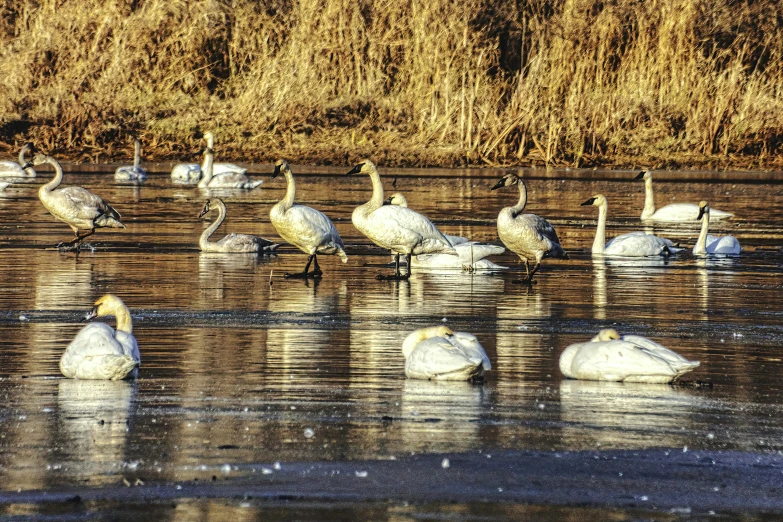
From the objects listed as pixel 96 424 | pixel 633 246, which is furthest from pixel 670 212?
pixel 96 424

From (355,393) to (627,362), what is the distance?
5.05 ft

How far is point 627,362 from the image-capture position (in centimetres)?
770

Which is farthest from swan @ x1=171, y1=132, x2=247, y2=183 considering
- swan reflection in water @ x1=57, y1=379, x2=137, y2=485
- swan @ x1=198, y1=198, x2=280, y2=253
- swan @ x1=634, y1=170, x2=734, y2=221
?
swan reflection in water @ x1=57, y1=379, x2=137, y2=485

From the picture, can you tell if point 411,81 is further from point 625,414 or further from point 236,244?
point 625,414

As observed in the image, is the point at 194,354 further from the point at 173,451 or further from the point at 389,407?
the point at 173,451

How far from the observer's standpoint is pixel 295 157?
32.4 m

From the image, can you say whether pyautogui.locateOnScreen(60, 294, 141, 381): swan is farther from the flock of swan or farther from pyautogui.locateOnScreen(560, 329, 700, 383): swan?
pyautogui.locateOnScreen(560, 329, 700, 383): swan

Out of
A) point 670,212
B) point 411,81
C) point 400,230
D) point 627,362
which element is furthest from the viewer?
point 411,81

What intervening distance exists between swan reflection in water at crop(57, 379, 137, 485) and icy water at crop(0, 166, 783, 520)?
2 cm

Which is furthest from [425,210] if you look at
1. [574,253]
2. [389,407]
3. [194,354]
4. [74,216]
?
[389,407]

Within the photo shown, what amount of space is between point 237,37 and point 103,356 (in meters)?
29.6

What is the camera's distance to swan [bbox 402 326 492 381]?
7.69 meters

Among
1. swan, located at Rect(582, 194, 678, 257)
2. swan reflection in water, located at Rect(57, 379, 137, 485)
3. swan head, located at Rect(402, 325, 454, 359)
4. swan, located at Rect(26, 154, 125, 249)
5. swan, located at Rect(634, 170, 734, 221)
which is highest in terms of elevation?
swan, located at Rect(634, 170, 734, 221)

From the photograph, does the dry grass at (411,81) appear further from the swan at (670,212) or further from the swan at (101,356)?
the swan at (101,356)
